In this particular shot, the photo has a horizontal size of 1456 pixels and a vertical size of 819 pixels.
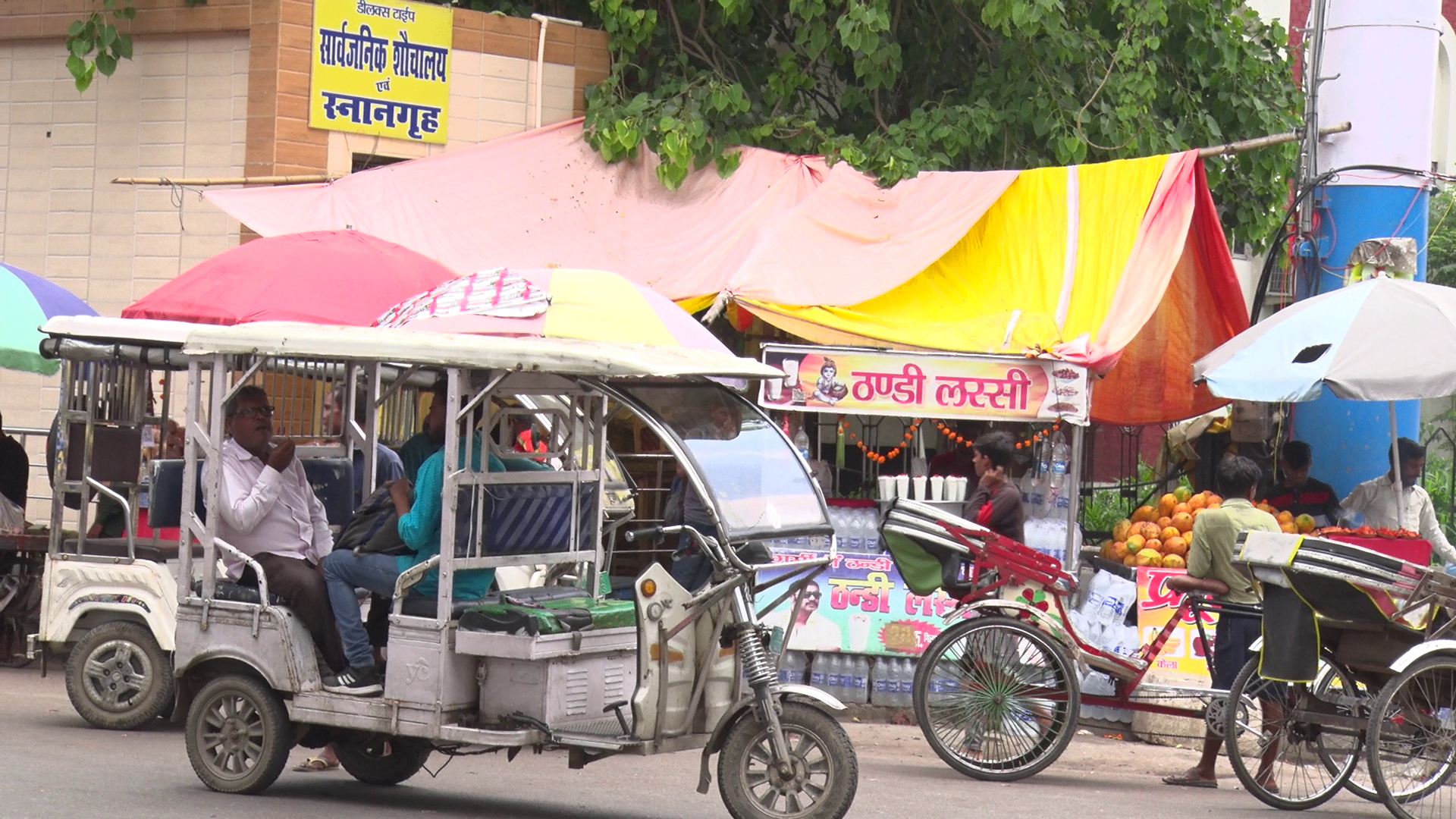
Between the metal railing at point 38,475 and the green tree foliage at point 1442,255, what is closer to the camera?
the metal railing at point 38,475

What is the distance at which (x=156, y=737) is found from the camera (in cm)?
880

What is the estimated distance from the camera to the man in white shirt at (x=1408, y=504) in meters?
11.3

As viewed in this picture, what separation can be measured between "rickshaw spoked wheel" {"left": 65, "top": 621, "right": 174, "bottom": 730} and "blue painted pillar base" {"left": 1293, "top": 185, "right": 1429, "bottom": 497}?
822 centimetres

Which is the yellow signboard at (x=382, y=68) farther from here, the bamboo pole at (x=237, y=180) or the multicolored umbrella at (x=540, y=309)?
the multicolored umbrella at (x=540, y=309)

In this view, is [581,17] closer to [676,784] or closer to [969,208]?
[969,208]

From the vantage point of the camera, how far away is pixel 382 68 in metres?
13.0

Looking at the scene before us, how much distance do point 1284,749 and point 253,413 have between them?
5.02m

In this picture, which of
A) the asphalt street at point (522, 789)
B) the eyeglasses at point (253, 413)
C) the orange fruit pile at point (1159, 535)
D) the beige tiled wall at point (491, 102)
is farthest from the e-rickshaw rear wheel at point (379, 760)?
the beige tiled wall at point (491, 102)

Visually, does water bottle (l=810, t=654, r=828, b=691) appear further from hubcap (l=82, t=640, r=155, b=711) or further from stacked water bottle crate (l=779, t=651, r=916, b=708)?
hubcap (l=82, t=640, r=155, b=711)

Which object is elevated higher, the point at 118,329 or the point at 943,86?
the point at 943,86

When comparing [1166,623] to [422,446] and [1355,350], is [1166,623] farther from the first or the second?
[422,446]

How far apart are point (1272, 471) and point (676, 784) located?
255 inches

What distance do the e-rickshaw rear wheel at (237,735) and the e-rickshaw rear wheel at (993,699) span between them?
3247mm

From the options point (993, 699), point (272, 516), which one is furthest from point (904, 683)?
point (272, 516)
